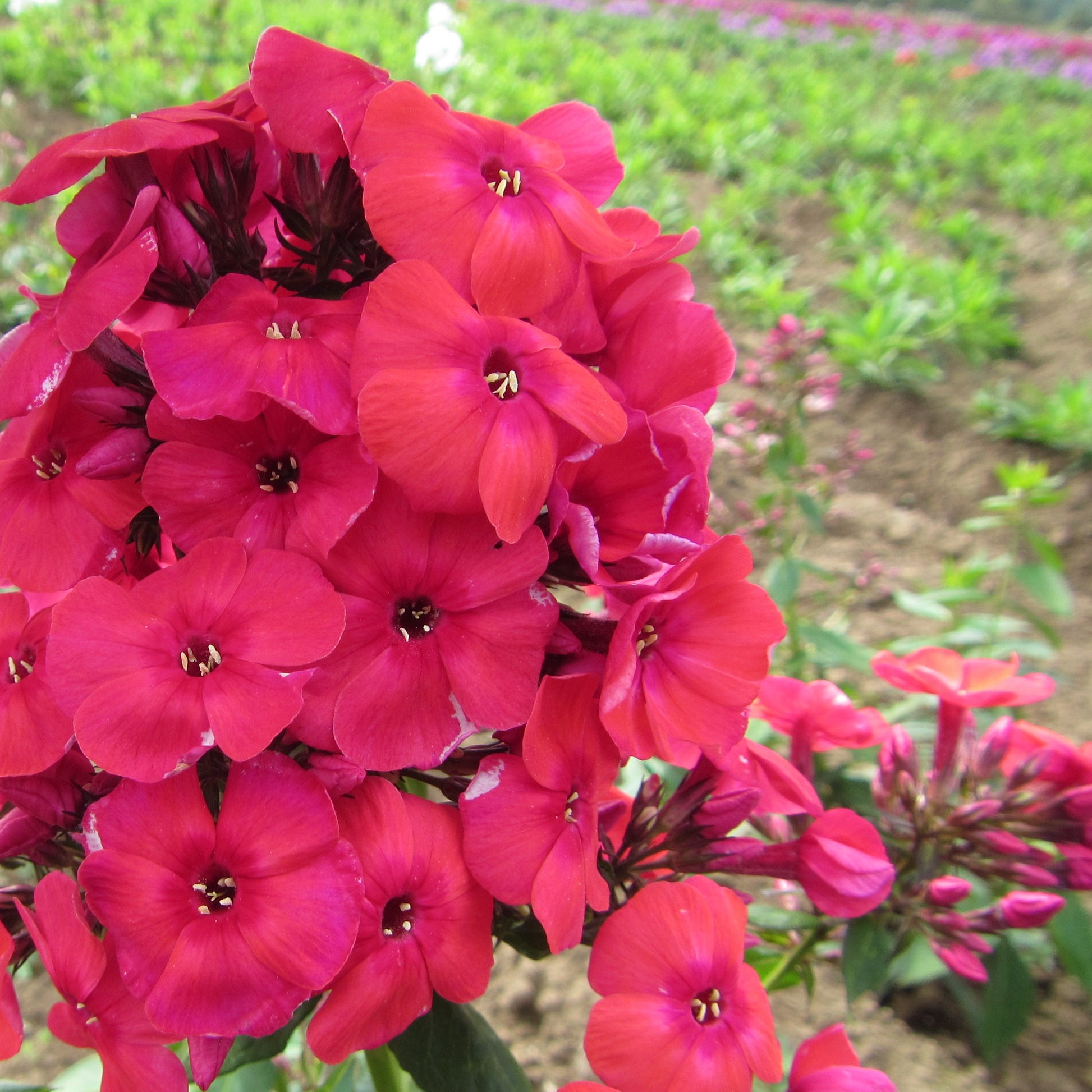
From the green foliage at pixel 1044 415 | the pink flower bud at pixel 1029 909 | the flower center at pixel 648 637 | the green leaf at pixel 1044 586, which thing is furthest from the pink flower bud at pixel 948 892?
the green foliage at pixel 1044 415

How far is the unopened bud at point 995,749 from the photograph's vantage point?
52.2 inches

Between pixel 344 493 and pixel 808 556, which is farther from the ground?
pixel 344 493

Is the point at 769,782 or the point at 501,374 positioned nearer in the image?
the point at 501,374

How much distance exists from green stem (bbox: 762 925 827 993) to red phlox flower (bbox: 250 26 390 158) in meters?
1.11

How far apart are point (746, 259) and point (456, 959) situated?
4947 millimetres

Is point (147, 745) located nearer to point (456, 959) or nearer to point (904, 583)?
point (456, 959)

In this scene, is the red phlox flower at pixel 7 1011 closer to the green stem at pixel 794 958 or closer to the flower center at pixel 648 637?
the flower center at pixel 648 637

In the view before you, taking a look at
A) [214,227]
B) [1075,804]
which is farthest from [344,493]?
[1075,804]

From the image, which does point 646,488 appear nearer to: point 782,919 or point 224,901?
point 224,901

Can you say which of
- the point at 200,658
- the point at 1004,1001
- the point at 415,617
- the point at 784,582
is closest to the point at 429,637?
the point at 415,617

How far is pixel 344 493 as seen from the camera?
64 cm

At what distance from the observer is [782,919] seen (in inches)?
50.4

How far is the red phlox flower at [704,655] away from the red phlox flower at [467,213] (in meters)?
0.24

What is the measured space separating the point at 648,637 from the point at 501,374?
0.23 metres
